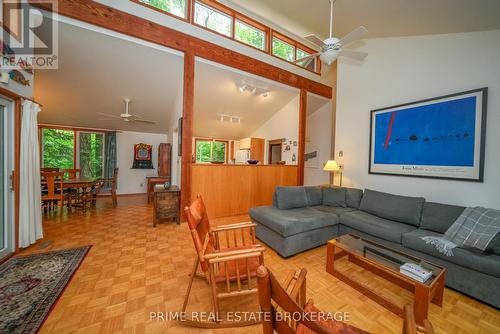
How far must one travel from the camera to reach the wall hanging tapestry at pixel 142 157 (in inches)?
254

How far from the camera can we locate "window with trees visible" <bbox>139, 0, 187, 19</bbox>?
10.4 feet

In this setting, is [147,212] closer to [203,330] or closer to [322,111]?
[203,330]

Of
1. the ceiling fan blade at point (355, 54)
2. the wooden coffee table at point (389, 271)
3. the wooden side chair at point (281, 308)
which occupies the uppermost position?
the ceiling fan blade at point (355, 54)

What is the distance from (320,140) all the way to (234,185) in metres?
3.33

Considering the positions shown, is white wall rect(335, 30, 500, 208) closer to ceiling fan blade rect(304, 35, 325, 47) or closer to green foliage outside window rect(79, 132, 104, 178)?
ceiling fan blade rect(304, 35, 325, 47)

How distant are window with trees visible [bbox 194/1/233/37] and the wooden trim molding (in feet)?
1.25

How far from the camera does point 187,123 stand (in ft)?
11.1

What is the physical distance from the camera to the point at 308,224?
2490mm

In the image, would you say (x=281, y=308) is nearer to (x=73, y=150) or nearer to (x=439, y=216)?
(x=439, y=216)

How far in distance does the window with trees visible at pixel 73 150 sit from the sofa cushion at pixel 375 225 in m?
7.23

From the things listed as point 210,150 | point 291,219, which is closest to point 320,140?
point 291,219

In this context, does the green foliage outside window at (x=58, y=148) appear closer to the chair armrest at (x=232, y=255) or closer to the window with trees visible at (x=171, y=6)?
the window with trees visible at (x=171, y=6)

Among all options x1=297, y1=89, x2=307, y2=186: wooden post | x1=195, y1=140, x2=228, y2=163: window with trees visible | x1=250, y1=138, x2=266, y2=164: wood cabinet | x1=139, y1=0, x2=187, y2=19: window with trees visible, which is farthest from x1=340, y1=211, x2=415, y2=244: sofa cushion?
x1=195, y1=140, x2=228, y2=163: window with trees visible

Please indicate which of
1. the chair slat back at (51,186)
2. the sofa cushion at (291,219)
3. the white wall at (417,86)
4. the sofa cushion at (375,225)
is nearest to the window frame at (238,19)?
the white wall at (417,86)
